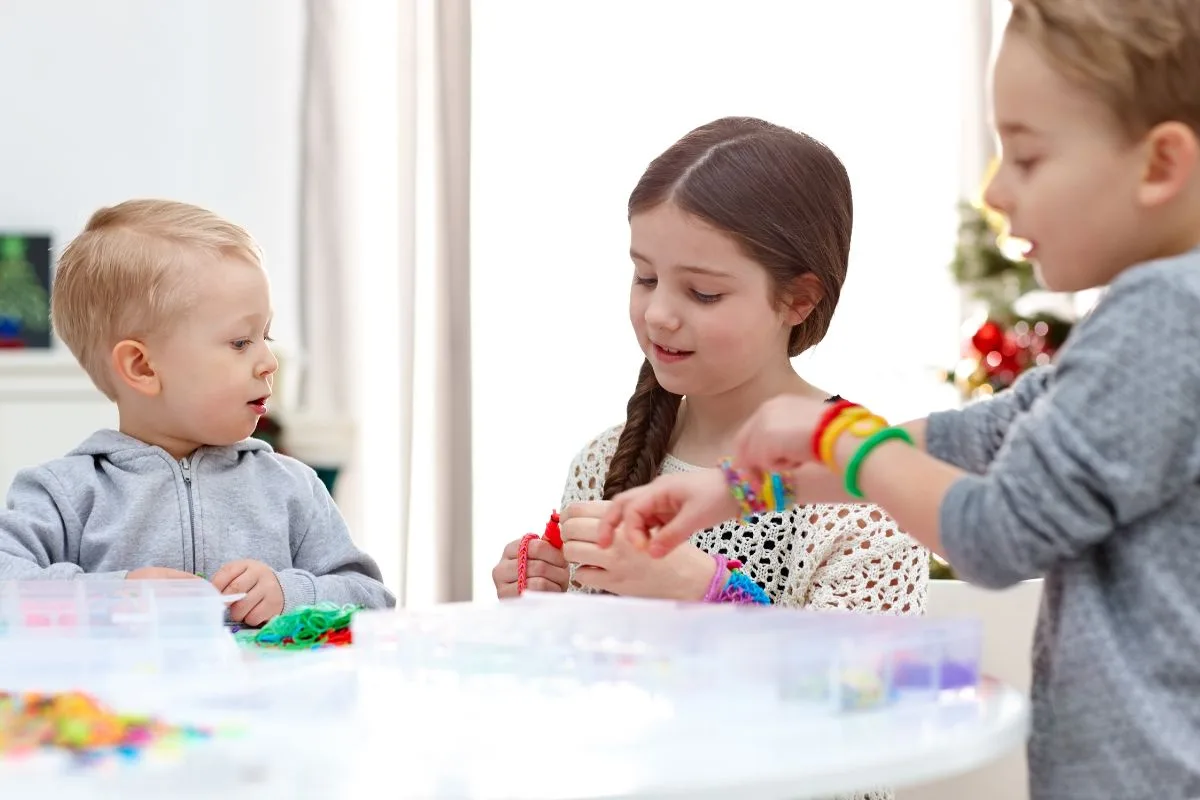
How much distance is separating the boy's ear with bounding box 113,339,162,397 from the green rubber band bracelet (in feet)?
2.98

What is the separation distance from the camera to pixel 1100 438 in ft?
2.85

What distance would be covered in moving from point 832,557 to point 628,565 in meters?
0.31

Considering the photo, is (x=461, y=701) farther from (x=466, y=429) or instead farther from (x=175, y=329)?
(x=466, y=429)

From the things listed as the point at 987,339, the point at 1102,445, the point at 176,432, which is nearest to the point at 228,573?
the point at 176,432

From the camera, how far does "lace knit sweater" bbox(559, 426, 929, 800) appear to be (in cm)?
150

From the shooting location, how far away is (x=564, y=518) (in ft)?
4.65

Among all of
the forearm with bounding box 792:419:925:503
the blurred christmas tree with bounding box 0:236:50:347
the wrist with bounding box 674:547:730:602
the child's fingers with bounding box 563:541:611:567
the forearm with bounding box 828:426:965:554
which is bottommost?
the blurred christmas tree with bounding box 0:236:50:347

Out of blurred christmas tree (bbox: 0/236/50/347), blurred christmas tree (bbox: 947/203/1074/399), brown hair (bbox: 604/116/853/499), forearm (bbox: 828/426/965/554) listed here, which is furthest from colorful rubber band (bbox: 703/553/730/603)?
blurred christmas tree (bbox: 0/236/50/347)

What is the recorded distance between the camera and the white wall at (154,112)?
13.7 feet

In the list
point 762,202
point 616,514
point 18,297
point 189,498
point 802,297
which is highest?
point 762,202

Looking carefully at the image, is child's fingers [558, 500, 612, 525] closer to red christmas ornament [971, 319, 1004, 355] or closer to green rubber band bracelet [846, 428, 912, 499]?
green rubber band bracelet [846, 428, 912, 499]

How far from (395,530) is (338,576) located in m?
2.42

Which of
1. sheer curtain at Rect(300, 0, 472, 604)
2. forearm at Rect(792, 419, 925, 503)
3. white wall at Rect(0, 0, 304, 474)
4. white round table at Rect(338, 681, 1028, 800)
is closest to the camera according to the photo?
Result: white round table at Rect(338, 681, 1028, 800)

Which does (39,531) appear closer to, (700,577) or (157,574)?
(157,574)
